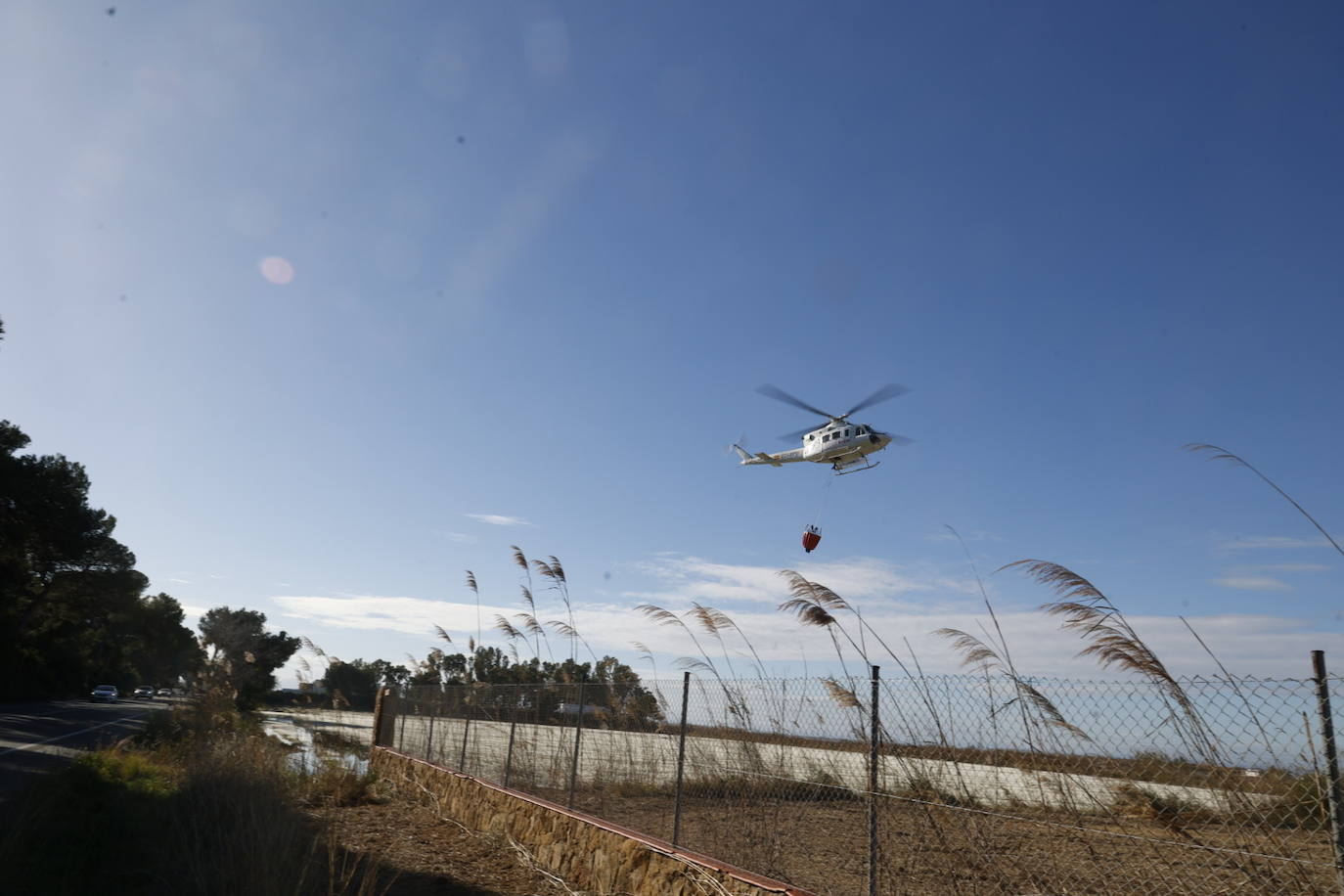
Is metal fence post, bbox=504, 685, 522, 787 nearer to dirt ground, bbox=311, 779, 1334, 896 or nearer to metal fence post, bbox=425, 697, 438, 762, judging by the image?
dirt ground, bbox=311, 779, 1334, 896

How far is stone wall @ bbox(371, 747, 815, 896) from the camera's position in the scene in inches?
272

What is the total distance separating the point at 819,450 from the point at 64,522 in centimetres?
3453

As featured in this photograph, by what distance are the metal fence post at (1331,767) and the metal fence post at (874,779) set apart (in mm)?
2491

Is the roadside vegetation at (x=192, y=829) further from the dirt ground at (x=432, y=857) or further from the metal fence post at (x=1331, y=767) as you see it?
the metal fence post at (x=1331, y=767)

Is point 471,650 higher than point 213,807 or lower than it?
higher

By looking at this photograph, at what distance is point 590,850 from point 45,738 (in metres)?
21.8

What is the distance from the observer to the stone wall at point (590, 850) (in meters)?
6.90

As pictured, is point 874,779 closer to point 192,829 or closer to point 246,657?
point 192,829

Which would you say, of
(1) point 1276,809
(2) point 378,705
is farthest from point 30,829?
(2) point 378,705

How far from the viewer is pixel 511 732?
12016 millimetres

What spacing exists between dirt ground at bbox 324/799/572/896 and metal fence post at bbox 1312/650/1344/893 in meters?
6.87

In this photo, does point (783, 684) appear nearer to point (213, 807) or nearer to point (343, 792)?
point (213, 807)

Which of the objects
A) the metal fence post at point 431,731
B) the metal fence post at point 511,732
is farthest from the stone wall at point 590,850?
the metal fence post at point 431,731

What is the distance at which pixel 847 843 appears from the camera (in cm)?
1054
